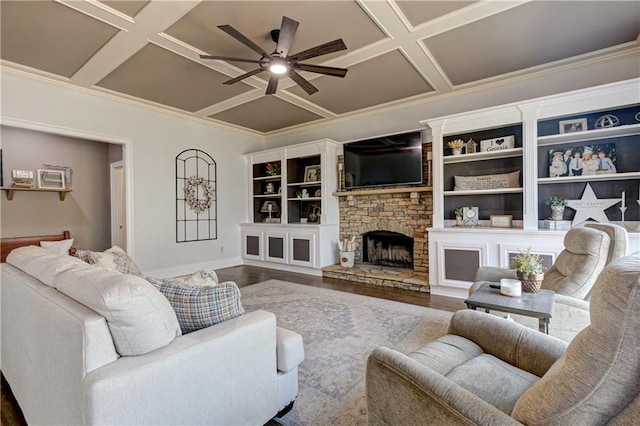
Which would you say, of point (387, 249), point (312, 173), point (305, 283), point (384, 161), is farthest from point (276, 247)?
point (384, 161)

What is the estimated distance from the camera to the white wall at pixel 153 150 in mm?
3787

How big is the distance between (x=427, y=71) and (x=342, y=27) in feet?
4.56

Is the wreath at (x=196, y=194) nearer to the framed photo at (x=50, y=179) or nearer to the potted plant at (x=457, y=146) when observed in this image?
the framed photo at (x=50, y=179)

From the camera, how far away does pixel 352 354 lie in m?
2.40

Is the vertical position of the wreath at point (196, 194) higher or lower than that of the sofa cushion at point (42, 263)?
higher

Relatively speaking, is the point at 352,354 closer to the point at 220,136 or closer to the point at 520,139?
the point at 520,139

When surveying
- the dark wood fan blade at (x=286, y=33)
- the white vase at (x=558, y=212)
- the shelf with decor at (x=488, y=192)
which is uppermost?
the dark wood fan blade at (x=286, y=33)

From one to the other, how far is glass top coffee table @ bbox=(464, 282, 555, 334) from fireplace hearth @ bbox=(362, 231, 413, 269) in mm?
2926

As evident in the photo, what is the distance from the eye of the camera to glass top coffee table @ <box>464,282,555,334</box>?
5.73ft

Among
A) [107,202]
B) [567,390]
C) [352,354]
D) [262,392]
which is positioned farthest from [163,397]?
[107,202]

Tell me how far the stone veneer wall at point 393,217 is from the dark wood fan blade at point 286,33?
2848 mm

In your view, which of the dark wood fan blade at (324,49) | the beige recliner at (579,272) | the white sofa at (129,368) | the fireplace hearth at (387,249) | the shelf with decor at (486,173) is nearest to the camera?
the white sofa at (129,368)

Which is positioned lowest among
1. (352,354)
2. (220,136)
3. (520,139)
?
(352,354)

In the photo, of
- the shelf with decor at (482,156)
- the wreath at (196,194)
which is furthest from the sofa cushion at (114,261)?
the shelf with decor at (482,156)
